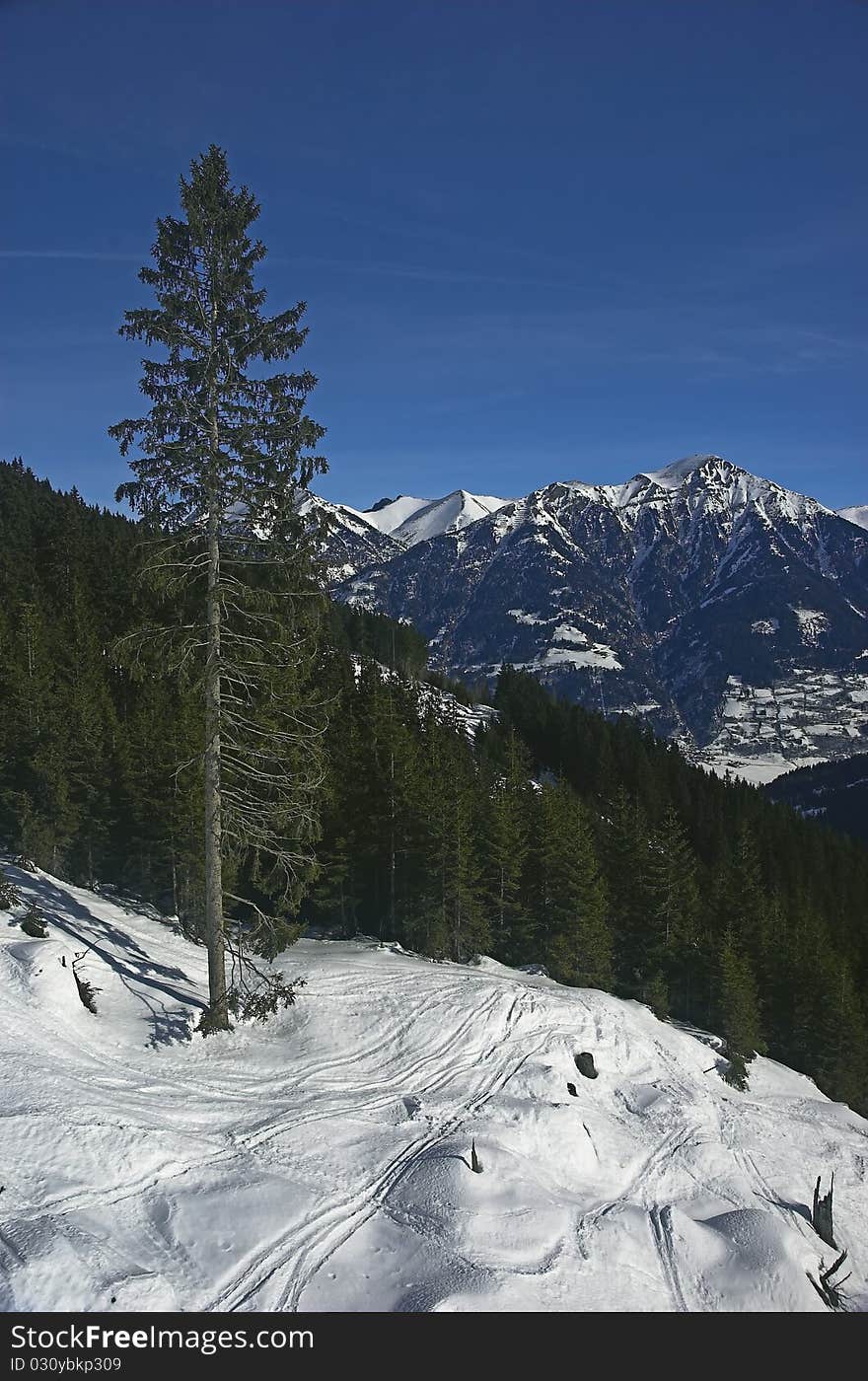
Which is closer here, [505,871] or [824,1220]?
[824,1220]

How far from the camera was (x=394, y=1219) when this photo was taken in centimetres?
1081

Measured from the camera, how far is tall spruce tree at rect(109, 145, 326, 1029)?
1484 cm

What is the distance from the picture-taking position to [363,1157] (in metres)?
12.5

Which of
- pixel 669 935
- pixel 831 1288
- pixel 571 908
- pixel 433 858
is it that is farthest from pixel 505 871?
pixel 831 1288

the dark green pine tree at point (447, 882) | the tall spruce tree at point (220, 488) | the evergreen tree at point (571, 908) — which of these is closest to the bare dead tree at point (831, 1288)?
the tall spruce tree at point (220, 488)

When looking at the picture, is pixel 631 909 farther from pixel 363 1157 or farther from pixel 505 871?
pixel 363 1157

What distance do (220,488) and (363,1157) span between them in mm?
12037

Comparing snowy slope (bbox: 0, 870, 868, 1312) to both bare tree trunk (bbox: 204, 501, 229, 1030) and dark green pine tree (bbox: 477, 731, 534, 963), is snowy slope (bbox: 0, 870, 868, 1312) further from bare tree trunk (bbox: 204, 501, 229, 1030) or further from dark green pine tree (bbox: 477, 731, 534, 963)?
dark green pine tree (bbox: 477, 731, 534, 963)

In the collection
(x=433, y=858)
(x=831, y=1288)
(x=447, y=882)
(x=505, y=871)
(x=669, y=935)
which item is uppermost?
(x=433, y=858)

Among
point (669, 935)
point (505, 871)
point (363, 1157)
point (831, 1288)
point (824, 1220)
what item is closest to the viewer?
point (363, 1157)

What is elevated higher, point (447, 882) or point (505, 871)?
point (447, 882)

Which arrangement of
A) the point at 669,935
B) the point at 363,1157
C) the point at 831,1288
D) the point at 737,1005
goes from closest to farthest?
the point at 363,1157 → the point at 831,1288 → the point at 737,1005 → the point at 669,935
